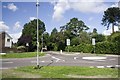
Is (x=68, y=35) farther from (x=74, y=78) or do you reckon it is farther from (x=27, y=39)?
(x=74, y=78)

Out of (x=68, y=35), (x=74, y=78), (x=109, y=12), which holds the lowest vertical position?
(x=74, y=78)

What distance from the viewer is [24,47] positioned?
9188 centimetres

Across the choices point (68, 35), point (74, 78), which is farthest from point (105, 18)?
point (74, 78)

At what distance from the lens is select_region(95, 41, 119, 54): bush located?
52.9 m

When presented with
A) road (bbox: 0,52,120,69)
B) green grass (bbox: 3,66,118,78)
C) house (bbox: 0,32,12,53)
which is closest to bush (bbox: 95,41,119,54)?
road (bbox: 0,52,120,69)

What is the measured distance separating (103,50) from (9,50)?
92.5ft

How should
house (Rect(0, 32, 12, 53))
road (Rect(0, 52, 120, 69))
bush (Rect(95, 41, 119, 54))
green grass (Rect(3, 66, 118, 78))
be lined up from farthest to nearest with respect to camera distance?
house (Rect(0, 32, 12, 53)) → bush (Rect(95, 41, 119, 54)) → road (Rect(0, 52, 120, 69)) → green grass (Rect(3, 66, 118, 78))

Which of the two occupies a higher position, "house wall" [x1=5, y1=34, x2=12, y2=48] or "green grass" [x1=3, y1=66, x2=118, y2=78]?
"house wall" [x1=5, y1=34, x2=12, y2=48]

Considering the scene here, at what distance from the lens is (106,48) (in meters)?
56.2

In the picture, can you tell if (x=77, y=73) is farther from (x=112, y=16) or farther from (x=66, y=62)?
(x=112, y=16)

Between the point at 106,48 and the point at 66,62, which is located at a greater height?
the point at 106,48

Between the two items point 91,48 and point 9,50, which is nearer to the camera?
point 91,48

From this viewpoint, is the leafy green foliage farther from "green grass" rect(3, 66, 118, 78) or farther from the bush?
the bush

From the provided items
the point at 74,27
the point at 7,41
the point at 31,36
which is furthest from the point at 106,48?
the point at 74,27
